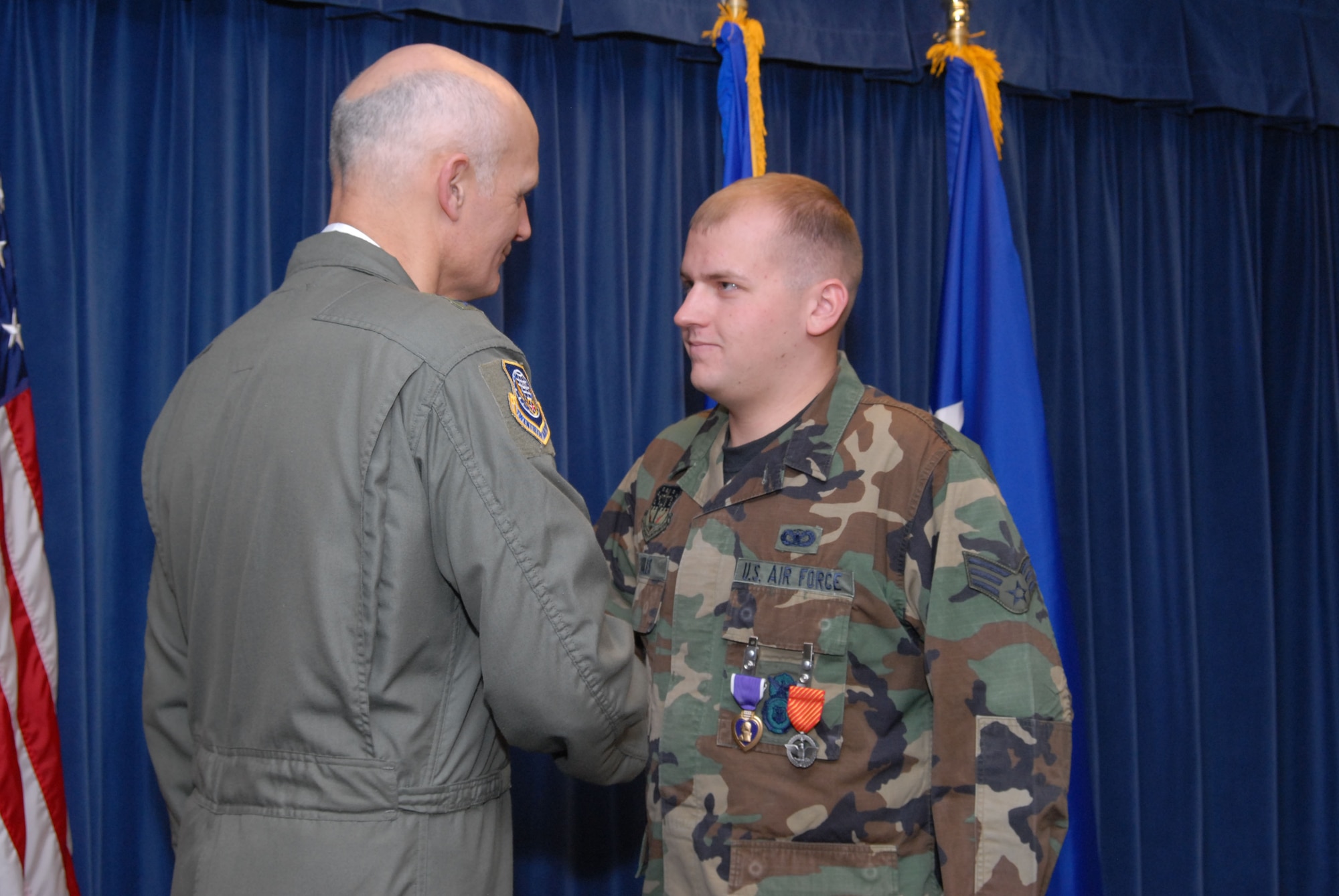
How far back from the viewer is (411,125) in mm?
1426

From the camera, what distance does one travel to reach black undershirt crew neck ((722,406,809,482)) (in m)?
1.72

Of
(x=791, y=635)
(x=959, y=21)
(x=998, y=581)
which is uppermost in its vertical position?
(x=959, y=21)

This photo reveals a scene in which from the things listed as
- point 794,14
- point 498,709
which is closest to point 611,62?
point 794,14

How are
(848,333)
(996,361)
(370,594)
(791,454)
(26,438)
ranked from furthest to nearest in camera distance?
1. (848,333)
2. (996,361)
3. (26,438)
4. (791,454)
5. (370,594)

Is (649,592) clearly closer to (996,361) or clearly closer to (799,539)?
(799,539)

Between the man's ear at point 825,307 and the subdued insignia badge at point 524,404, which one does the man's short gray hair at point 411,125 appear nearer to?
the subdued insignia badge at point 524,404

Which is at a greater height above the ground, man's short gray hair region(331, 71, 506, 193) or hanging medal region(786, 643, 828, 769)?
man's short gray hair region(331, 71, 506, 193)

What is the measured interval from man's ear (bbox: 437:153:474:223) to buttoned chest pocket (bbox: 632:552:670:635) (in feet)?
2.15

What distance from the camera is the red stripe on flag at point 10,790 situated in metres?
1.79

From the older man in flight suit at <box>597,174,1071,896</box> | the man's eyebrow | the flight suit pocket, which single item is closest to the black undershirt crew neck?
the older man in flight suit at <box>597,174,1071,896</box>

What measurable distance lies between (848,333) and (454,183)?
1.49 metres

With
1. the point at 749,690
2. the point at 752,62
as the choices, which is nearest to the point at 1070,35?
the point at 752,62

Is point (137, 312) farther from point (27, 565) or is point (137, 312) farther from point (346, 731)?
point (346, 731)

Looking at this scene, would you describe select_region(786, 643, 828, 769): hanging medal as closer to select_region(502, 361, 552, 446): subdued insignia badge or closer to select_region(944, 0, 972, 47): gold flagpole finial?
select_region(502, 361, 552, 446): subdued insignia badge
